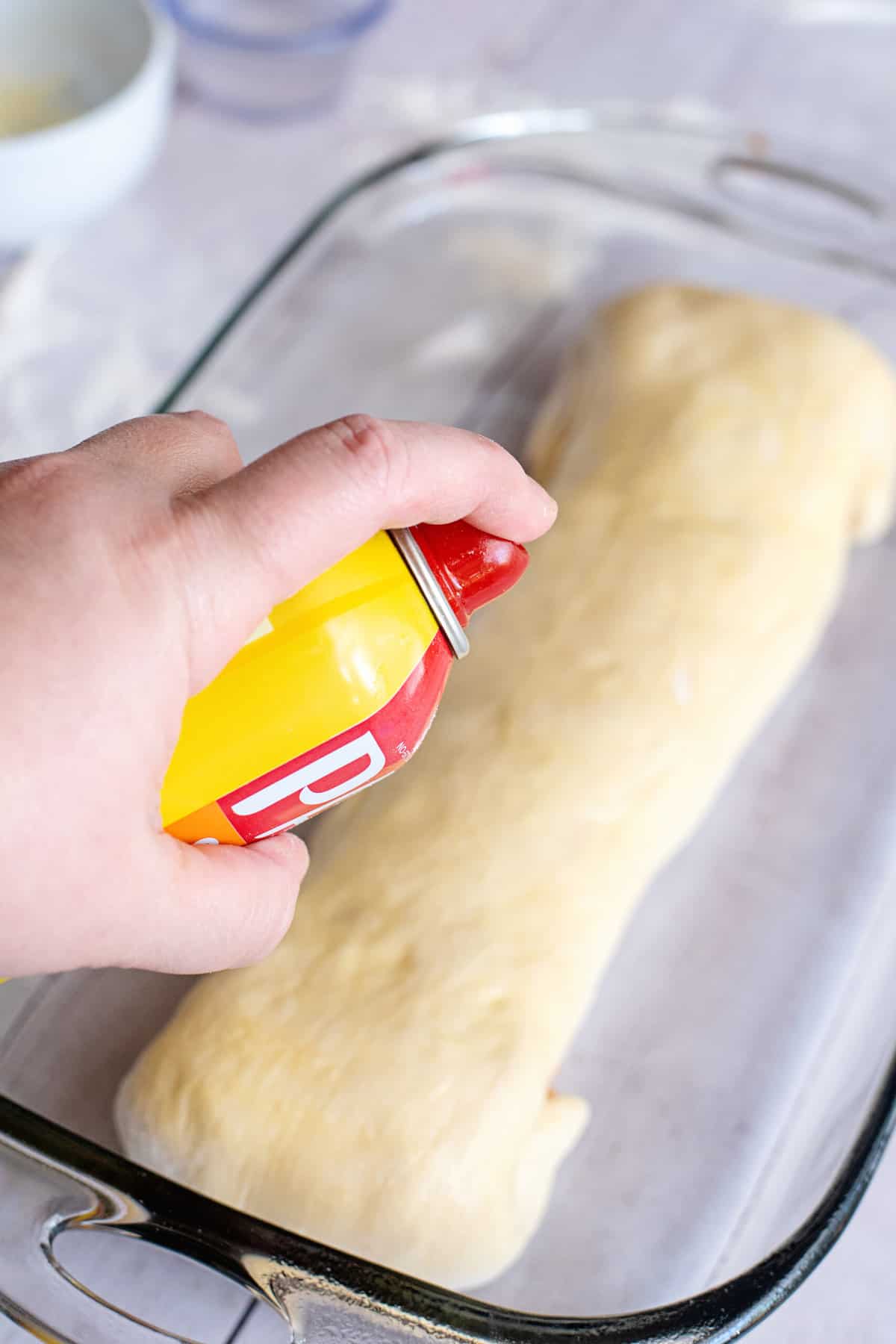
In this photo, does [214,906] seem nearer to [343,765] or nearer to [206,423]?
[343,765]

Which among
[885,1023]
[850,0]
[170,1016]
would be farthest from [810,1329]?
[850,0]

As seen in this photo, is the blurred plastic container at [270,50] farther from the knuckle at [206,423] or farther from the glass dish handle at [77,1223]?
the glass dish handle at [77,1223]

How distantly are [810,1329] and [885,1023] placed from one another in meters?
0.17

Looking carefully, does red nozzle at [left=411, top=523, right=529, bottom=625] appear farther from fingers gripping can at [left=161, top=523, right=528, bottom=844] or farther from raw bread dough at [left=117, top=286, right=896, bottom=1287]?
raw bread dough at [left=117, top=286, right=896, bottom=1287]

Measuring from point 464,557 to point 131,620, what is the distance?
0.44ft

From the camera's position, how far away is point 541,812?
684 millimetres

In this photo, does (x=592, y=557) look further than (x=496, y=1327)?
Yes

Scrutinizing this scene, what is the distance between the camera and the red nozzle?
455 millimetres

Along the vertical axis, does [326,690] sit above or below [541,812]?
above

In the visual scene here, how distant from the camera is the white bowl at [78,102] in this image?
35.7 inches

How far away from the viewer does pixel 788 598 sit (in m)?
0.78

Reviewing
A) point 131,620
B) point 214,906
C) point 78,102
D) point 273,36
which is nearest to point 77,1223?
point 214,906

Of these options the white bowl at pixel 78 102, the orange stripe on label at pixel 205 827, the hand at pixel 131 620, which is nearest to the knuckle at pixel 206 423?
the hand at pixel 131 620

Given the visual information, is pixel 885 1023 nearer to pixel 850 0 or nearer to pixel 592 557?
pixel 592 557
